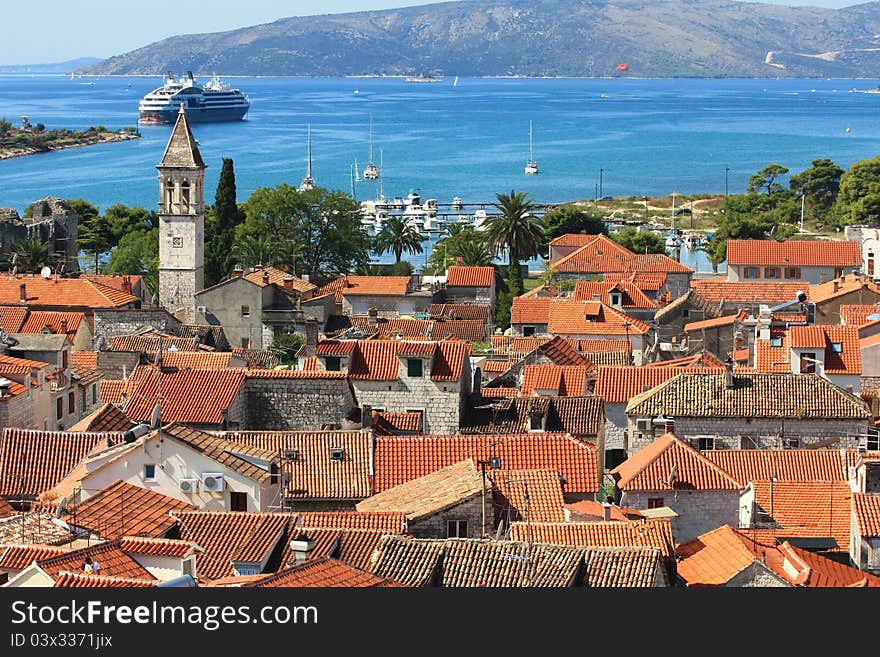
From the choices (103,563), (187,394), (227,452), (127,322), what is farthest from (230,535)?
(127,322)

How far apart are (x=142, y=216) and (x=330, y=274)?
55.2 feet

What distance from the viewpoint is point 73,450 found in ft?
71.7

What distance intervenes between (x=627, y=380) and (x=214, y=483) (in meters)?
13.7

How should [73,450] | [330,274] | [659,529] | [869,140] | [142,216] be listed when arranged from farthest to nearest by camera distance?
[869,140]
[142,216]
[330,274]
[73,450]
[659,529]

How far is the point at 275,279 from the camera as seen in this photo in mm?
50688

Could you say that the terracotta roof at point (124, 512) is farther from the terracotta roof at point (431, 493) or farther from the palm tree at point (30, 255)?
the palm tree at point (30, 255)

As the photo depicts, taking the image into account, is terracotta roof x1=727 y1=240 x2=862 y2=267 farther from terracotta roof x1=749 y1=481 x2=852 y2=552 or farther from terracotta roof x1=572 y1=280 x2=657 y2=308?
terracotta roof x1=749 y1=481 x2=852 y2=552

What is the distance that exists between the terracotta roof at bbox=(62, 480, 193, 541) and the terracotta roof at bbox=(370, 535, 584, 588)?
3007 mm

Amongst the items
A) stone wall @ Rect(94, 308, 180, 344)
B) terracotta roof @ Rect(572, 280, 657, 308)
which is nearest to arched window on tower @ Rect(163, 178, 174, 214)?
stone wall @ Rect(94, 308, 180, 344)

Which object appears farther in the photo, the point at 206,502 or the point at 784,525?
the point at 784,525

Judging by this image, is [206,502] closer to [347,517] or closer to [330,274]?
[347,517]

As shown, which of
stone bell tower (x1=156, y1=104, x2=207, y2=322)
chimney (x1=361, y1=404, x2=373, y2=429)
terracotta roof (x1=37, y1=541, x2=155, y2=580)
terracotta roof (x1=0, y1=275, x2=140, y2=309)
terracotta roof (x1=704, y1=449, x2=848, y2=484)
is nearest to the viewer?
terracotta roof (x1=37, y1=541, x2=155, y2=580)

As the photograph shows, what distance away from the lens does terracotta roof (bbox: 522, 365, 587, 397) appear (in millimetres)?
32375

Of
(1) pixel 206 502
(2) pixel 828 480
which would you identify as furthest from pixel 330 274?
(1) pixel 206 502
